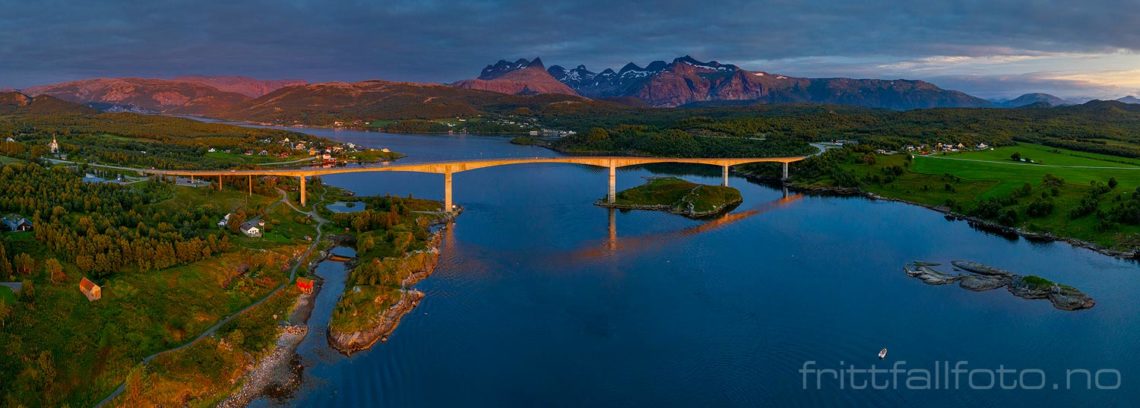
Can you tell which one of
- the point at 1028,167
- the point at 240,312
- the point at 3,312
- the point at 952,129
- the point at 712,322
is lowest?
the point at 712,322

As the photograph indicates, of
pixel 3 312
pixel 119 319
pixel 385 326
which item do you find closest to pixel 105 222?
pixel 119 319

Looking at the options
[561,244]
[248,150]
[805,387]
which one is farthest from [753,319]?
[248,150]

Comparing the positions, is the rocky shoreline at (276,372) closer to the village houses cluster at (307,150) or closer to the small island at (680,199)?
the small island at (680,199)

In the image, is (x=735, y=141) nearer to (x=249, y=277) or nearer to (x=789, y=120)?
(x=789, y=120)

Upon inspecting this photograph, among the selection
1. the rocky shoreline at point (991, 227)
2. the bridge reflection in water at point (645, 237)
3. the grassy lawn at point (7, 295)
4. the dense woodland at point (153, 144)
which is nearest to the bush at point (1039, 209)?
the rocky shoreline at point (991, 227)

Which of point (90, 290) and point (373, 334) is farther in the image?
point (373, 334)

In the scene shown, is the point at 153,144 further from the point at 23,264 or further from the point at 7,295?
the point at 7,295

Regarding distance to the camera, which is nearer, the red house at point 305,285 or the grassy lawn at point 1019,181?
the red house at point 305,285
